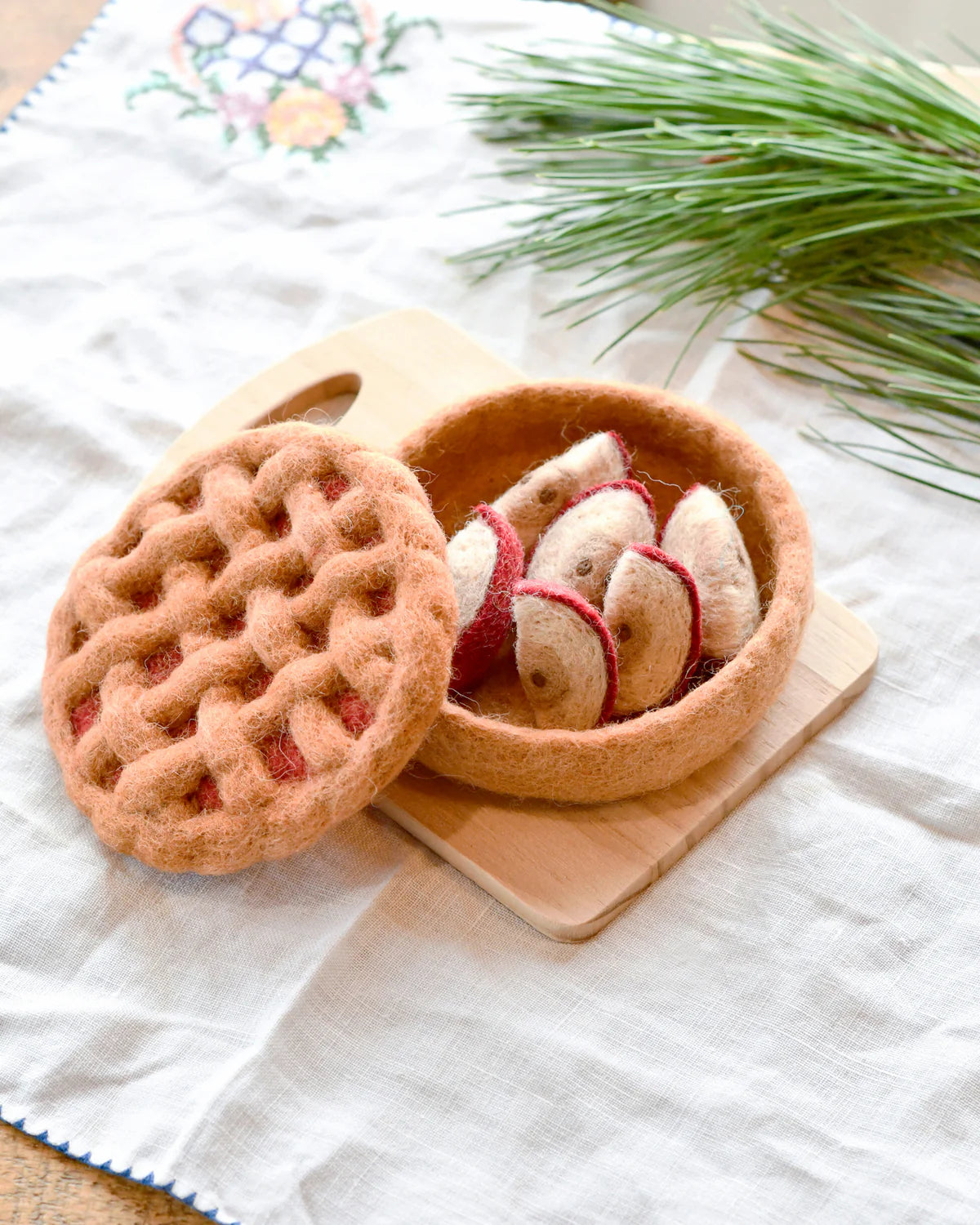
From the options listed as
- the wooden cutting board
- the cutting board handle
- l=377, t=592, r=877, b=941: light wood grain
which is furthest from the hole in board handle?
l=377, t=592, r=877, b=941: light wood grain

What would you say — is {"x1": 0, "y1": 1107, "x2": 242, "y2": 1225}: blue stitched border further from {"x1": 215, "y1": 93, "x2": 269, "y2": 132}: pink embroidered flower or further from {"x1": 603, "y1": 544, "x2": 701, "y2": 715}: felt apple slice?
{"x1": 215, "y1": 93, "x2": 269, "y2": 132}: pink embroidered flower

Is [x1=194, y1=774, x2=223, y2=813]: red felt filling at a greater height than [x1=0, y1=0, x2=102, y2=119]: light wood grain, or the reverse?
[x1=0, y1=0, x2=102, y2=119]: light wood grain

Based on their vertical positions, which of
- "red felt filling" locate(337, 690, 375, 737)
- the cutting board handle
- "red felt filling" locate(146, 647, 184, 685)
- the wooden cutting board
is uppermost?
the cutting board handle

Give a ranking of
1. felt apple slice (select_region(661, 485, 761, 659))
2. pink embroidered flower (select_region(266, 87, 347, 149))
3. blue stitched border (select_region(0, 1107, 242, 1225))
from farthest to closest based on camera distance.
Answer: pink embroidered flower (select_region(266, 87, 347, 149)) → felt apple slice (select_region(661, 485, 761, 659)) → blue stitched border (select_region(0, 1107, 242, 1225))

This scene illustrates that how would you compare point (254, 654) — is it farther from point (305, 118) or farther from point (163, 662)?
point (305, 118)

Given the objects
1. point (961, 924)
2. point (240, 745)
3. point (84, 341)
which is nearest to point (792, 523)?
point (961, 924)

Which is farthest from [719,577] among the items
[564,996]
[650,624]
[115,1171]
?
[115,1171]

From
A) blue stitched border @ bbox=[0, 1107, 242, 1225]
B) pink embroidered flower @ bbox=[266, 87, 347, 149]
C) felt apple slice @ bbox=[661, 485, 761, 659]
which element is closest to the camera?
blue stitched border @ bbox=[0, 1107, 242, 1225]
